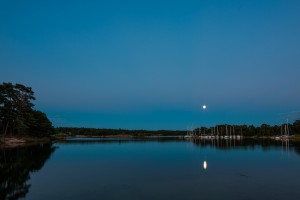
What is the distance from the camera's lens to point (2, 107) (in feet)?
229

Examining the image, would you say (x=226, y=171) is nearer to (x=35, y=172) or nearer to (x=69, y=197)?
(x=69, y=197)

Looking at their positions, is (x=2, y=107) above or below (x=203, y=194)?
above

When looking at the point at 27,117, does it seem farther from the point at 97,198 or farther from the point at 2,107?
the point at 97,198

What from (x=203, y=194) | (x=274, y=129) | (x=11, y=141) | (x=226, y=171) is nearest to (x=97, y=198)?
(x=203, y=194)

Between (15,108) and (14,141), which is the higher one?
(15,108)

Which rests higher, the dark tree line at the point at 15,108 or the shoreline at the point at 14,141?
the dark tree line at the point at 15,108

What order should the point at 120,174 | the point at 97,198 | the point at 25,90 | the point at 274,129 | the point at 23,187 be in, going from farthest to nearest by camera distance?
the point at 274,129 < the point at 25,90 < the point at 120,174 < the point at 23,187 < the point at 97,198

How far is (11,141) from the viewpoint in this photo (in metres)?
70.4

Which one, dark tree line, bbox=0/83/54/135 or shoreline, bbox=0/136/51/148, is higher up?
dark tree line, bbox=0/83/54/135

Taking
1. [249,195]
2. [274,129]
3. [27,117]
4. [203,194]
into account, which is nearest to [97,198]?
[203,194]

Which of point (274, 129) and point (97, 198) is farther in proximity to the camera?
point (274, 129)

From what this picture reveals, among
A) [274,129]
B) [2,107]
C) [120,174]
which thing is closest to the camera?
[120,174]

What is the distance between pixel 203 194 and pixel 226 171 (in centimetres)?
1014

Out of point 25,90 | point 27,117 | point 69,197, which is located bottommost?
point 69,197
